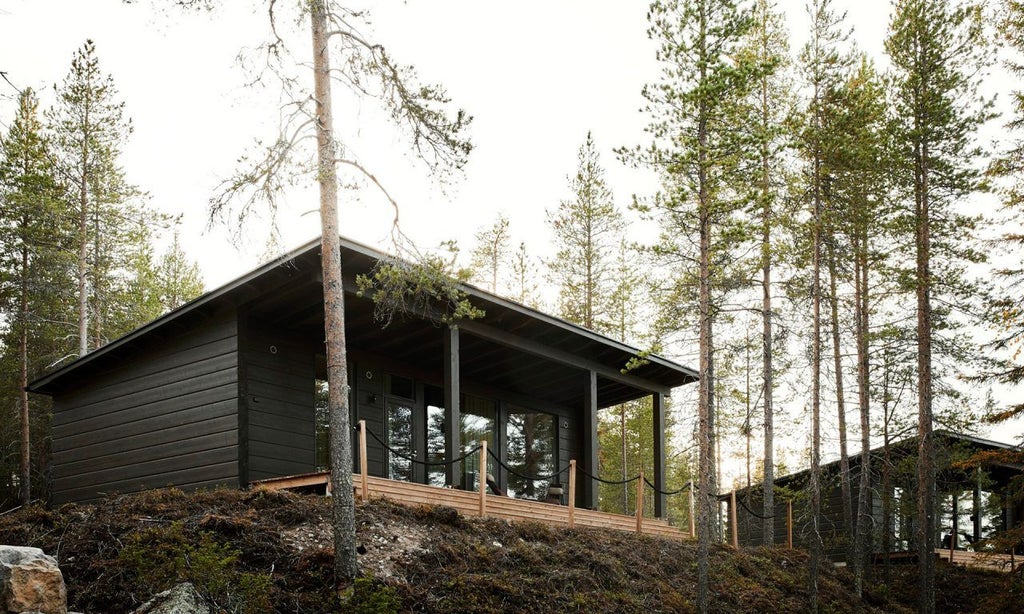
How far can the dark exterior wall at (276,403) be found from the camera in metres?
12.3

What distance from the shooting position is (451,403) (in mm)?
12023

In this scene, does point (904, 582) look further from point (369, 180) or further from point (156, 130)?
point (156, 130)

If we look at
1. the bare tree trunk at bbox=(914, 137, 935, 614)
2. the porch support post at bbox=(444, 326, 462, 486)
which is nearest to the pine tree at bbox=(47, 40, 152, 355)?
the porch support post at bbox=(444, 326, 462, 486)

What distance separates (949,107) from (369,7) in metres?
12.4

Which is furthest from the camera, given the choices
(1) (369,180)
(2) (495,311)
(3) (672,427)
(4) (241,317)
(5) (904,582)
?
(3) (672,427)

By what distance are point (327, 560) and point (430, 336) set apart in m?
5.87

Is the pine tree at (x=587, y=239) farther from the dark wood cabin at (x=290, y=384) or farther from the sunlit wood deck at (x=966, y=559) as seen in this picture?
the sunlit wood deck at (x=966, y=559)

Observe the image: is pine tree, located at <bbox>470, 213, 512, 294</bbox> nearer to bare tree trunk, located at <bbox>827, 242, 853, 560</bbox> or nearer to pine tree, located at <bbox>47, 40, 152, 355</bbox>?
pine tree, located at <bbox>47, 40, 152, 355</bbox>

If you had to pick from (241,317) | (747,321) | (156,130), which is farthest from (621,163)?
(156,130)

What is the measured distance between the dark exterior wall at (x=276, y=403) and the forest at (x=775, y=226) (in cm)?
382

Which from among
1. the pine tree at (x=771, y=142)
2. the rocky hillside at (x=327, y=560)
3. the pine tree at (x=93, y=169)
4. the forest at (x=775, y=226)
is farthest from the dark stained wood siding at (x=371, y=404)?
the pine tree at (x=93, y=169)

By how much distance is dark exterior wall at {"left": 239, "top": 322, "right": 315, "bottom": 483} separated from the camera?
12297 mm

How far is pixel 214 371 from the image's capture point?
12.4 m

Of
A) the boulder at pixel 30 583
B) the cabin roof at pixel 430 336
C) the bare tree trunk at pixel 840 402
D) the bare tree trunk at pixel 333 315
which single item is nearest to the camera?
the boulder at pixel 30 583
